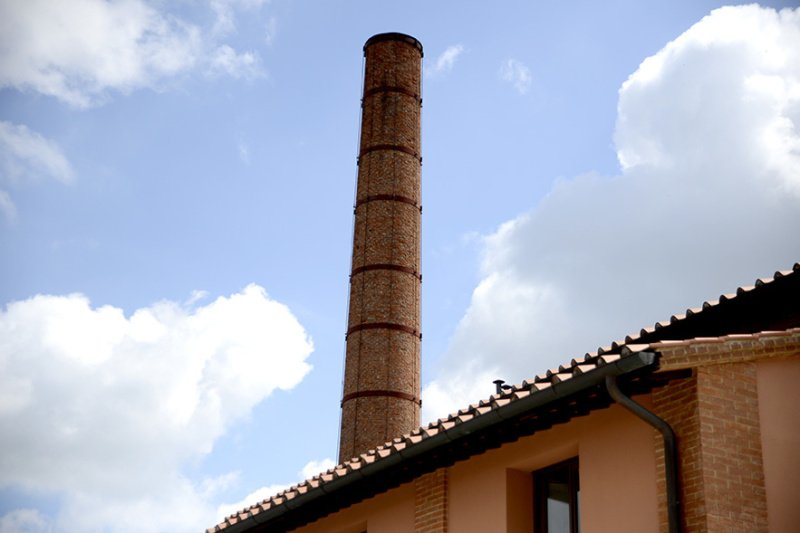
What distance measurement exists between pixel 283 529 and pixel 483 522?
3.13 meters

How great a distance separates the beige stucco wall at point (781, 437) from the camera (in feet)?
25.3

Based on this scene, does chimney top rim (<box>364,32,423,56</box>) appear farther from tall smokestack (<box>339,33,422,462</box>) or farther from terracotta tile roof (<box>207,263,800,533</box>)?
terracotta tile roof (<box>207,263,800,533</box>)

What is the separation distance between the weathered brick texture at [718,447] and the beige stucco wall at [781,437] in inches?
2.6

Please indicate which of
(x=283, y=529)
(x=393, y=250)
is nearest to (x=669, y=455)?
(x=283, y=529)

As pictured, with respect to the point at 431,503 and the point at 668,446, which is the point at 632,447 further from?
the point at 431,503

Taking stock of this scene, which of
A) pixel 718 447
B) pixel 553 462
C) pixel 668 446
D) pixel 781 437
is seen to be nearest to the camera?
pixel 718 447

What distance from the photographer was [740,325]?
9734mm

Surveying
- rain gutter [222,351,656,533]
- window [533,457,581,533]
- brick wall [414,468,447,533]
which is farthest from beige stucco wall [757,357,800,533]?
brick wall [414,468,447,533]

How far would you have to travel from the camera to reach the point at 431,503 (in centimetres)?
1009

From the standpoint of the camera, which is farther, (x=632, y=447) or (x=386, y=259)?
(x=386, y=259)

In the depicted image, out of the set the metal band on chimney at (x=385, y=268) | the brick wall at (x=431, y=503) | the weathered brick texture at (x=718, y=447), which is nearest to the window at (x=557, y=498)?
the brick wall at (x=431, y=503)

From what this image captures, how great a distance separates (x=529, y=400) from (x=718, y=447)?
55.0 inches

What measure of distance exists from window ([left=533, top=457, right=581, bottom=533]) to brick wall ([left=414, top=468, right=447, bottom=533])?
0.93m

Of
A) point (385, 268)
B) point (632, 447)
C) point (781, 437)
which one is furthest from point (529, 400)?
point (385, 268)
